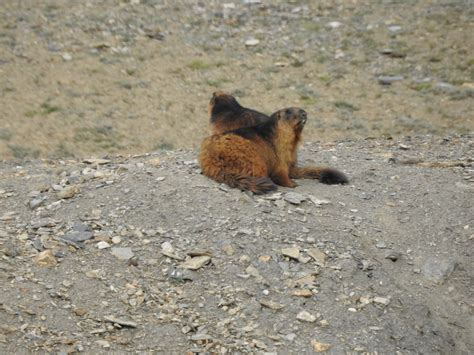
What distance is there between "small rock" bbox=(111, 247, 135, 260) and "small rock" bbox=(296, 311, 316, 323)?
5.53ft

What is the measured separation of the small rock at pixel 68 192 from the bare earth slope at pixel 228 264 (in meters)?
0.02

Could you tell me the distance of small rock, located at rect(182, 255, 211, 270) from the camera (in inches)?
288

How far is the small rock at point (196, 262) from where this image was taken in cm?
730

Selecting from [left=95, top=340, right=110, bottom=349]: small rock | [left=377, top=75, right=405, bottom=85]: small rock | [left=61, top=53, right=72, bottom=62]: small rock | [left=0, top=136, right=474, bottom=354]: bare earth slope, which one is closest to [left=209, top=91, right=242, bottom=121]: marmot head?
[left=0, top=136, right=474, bottom=354]: bare earth slope

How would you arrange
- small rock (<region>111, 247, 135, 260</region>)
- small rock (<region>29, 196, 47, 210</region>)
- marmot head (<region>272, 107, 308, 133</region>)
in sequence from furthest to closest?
marmot head (<region>272, 107, 308, 133</region>) → small rock (<region>29, 196, 47, 210</region>) → small rock (<region>111, 247, 135, 260</region>)

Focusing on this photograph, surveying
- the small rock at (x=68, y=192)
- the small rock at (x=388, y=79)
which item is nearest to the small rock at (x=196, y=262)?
the small rock at (x=68, y=192)

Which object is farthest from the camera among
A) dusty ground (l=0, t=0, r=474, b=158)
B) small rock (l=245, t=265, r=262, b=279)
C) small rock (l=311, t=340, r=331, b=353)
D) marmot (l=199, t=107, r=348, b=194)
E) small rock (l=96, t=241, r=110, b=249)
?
dusty ground (l=0, t=0, r=474, b=158)

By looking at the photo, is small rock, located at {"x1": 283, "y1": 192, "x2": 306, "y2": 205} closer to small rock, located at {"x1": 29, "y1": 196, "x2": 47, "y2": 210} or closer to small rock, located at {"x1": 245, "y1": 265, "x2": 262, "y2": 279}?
small rock, located at {"x1": 245, "y1": 265, "x2": 262, "y2": 279}

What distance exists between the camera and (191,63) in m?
18.0

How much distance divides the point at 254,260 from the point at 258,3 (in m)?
14.7

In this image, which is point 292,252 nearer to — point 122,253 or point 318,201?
point 318,201

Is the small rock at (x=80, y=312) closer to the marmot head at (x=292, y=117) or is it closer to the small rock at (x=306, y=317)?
the small rock at (x=306, y=317)

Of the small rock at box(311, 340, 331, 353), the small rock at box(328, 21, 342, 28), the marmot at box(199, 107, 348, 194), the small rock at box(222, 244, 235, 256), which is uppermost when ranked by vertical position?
the marmot at box(199, 107, 348, 194)

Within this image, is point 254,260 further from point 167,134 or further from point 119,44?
point 119,44
